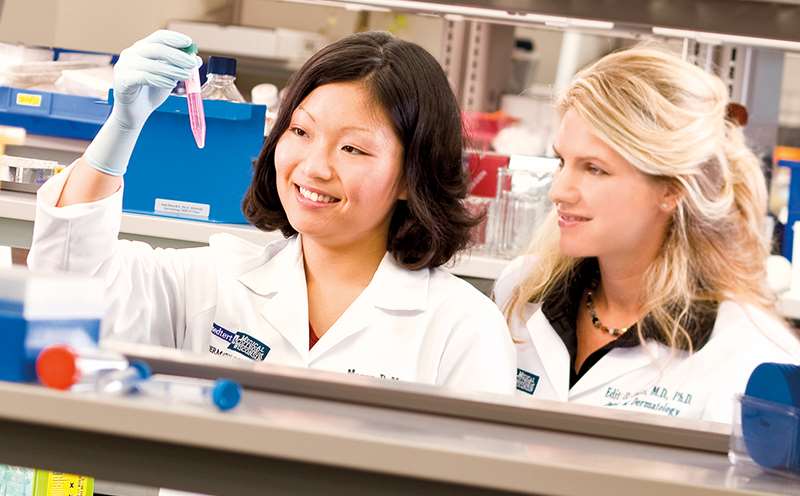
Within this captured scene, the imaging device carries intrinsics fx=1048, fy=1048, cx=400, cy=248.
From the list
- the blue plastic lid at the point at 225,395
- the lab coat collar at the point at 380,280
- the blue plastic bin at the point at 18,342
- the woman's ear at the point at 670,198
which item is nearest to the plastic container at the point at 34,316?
the blue plastic bin at the point at 18,342

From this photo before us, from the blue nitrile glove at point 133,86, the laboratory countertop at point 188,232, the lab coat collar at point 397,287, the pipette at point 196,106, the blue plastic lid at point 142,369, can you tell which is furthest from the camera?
the laboratory countertop at point 188,232

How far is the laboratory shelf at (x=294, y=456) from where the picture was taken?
2.85 ft

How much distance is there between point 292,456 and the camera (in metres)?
Answer: 0.87

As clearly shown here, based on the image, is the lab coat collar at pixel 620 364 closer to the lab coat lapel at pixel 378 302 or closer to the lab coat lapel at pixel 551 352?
the lab coat lapel at pixel 551 352

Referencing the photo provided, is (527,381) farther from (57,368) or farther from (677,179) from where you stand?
(57,368)

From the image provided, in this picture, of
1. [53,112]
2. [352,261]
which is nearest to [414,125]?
[352,261]

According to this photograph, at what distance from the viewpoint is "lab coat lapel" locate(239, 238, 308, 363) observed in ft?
5.63

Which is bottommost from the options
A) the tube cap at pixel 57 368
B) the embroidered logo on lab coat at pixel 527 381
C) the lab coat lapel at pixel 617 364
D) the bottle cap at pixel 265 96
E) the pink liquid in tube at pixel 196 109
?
the embroidered logo on lab coat at pixel 527 381

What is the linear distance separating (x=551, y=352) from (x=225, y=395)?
1.10 metres

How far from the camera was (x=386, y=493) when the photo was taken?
90 cm

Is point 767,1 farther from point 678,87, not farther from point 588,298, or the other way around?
point 588,298

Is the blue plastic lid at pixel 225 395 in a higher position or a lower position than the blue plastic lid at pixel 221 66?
lower

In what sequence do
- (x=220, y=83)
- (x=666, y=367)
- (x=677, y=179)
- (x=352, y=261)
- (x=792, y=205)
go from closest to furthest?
(x=352, y=261) → (x=666, y=367) → (x=677, y=179) → (x=220, y=83) → (x=792, y=205)

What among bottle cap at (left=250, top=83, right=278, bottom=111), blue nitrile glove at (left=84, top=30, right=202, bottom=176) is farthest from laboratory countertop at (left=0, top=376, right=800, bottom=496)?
bottle cap at (left=250, top=83, right=278, bottom=111)
